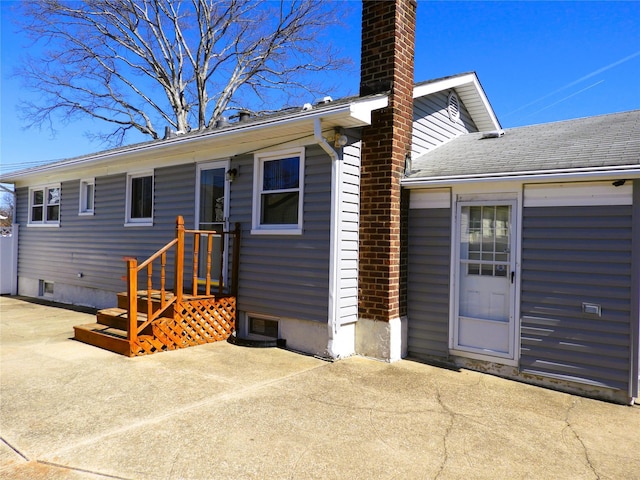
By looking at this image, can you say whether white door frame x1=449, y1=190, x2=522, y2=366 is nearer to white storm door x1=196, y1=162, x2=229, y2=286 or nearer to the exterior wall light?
the exterior wall light

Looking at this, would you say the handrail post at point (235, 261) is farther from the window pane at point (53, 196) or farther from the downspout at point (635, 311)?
the window pane at point (53, 196)

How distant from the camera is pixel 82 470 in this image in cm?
296

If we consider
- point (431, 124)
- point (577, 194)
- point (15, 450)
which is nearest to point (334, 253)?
point (577, 194)

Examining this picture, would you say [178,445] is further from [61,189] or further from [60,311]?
[61,189]

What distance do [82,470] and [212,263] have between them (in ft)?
16.1

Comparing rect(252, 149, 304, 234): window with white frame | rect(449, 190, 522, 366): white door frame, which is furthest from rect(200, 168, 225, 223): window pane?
rect(449, 190, 522, 366): white door frame

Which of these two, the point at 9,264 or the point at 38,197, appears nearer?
the point at 38,197

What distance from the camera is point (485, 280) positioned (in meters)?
5.59

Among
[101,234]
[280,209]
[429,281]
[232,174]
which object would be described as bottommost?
[429,281]

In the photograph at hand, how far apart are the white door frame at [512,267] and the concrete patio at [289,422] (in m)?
0.32

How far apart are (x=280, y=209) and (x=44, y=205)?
27.8 feet

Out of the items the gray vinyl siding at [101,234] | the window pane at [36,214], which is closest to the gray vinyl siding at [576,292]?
the gray vinyl siding at [101,234]

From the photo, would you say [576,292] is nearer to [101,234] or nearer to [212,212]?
[212,212]

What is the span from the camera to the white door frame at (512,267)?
5234 mm
